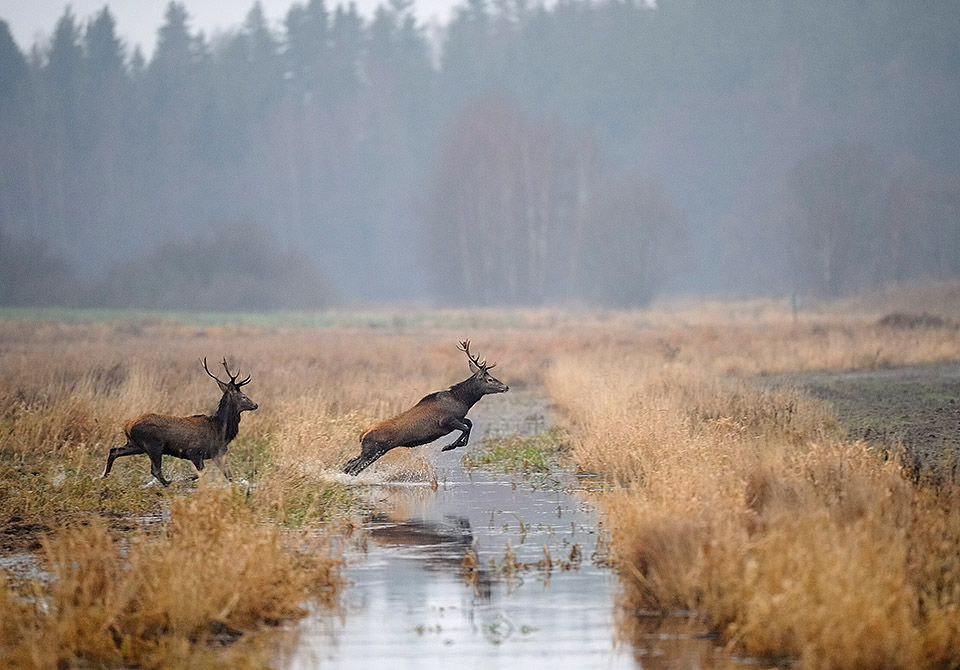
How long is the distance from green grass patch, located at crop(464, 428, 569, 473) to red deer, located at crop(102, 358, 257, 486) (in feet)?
14.1

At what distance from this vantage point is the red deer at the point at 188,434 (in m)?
15.9

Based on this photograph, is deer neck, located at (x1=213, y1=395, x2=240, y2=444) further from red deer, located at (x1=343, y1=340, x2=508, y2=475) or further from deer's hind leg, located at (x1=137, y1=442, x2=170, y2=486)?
red deer, located at (x1=343, y1=340, x2=508, y2=475)

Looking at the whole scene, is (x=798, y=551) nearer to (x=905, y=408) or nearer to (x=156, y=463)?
(x=156, y=463)

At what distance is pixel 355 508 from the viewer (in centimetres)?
1559

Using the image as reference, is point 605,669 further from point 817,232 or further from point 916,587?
point 817,232

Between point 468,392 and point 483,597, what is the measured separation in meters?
7.54

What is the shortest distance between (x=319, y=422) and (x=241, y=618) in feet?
27.8

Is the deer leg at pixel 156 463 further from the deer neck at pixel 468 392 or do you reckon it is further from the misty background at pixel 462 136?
the misty background at pixel 462 136

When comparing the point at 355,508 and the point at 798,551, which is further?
the point at 355,508

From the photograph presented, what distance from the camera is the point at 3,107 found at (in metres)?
112

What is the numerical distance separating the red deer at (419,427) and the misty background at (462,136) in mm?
65862

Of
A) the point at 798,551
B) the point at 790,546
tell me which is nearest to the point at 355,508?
the point at 790,546

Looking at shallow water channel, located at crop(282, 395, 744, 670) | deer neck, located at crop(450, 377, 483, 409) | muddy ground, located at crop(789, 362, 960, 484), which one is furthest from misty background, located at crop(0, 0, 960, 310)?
shallow water channel, located at crop(282, 395, 744, 670)

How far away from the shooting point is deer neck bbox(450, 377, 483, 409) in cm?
1827
